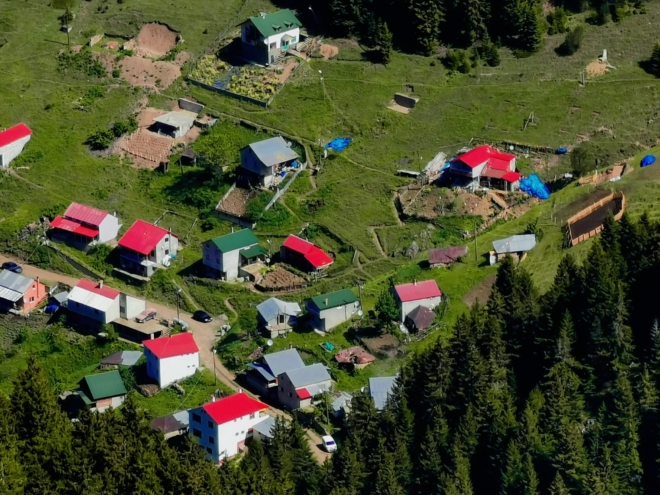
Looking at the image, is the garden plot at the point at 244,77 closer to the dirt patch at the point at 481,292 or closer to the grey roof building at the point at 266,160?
the grey roof building at the point at 266,160

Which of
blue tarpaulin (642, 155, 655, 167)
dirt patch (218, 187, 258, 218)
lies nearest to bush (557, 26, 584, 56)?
blue tarpaulin (642, 155, 655, 167)

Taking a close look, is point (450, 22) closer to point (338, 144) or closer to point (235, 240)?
point (338, 144)

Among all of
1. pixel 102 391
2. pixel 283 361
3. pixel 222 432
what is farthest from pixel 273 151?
pixel 222 432

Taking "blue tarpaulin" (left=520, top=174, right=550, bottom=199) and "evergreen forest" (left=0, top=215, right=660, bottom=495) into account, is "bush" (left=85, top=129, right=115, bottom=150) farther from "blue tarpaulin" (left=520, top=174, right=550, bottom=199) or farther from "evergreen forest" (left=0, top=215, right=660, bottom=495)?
"blue tarpaulin" (left=520, top=174, right=550, bottom=199)

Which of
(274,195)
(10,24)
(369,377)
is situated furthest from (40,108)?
(369,377)

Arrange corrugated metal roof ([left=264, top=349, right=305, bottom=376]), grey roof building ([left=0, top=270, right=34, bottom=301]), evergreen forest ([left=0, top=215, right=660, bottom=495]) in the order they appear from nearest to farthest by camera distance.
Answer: evergreen forest ([left=0, top=215, right=660, bottom=495])
corrugated metal roof ([left=264, top=349, right=305, bottom=376])
grey roof building ([left=0, top=270, right=34, bottom=301])

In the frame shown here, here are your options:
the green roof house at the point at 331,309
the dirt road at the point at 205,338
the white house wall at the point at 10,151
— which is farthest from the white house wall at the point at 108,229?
the green roof house at the point at 331,309
